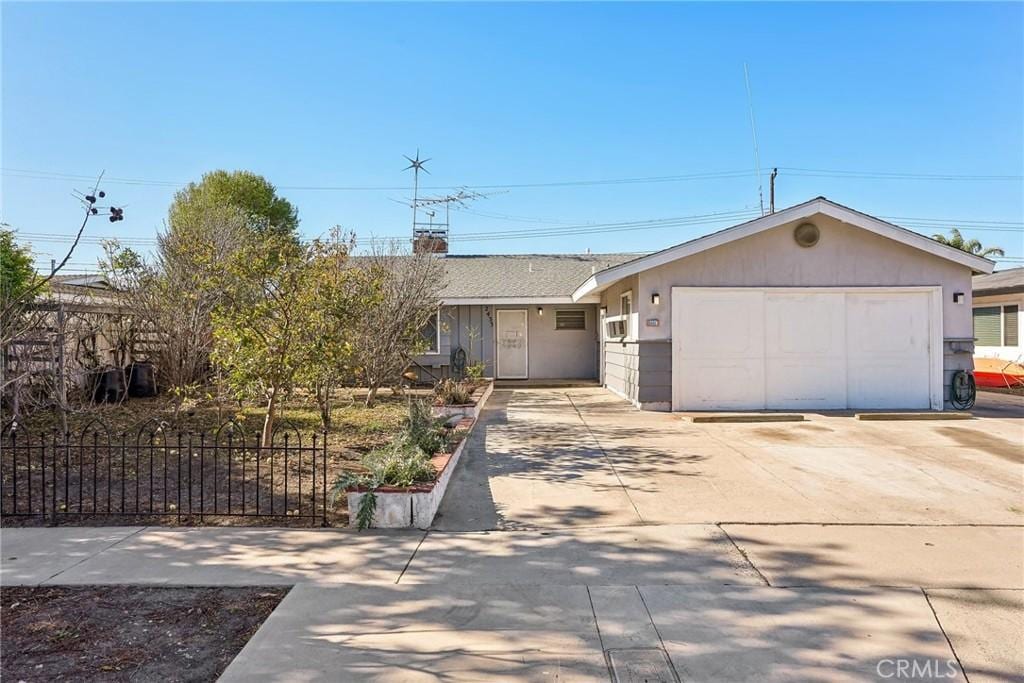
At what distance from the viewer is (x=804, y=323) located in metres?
11.4

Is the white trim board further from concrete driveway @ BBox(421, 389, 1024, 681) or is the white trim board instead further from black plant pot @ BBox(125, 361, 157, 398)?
concrete driveway @ BBox(421, 389, 1024, 681)

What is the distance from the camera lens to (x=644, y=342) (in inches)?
444

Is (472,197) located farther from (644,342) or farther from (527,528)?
(527,528)

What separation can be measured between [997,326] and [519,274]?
13189 mm

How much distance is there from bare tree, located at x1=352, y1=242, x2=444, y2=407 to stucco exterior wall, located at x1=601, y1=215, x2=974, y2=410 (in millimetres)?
4279

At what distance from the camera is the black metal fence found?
5000 mm

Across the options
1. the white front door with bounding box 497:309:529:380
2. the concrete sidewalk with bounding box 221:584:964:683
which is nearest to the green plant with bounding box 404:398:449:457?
the concrete sidewalk with bounding box 221:584:964:683

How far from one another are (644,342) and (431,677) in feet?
29.9

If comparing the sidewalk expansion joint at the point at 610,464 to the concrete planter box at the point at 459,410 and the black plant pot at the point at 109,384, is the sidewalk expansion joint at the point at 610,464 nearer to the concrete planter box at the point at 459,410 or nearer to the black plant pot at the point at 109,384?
the concrete planter box at the point at 459,410

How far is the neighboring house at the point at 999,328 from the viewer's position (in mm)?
15555

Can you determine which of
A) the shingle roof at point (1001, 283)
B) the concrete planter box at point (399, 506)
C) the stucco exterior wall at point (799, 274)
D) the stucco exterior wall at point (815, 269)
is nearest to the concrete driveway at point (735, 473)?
the concrete planter box at point (399, 506)

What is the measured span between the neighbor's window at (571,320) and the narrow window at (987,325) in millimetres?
10757

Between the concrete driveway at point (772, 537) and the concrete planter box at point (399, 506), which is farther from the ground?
the concrete planter box at point (399, 506)

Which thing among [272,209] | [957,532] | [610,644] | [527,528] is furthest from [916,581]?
[272,209]
